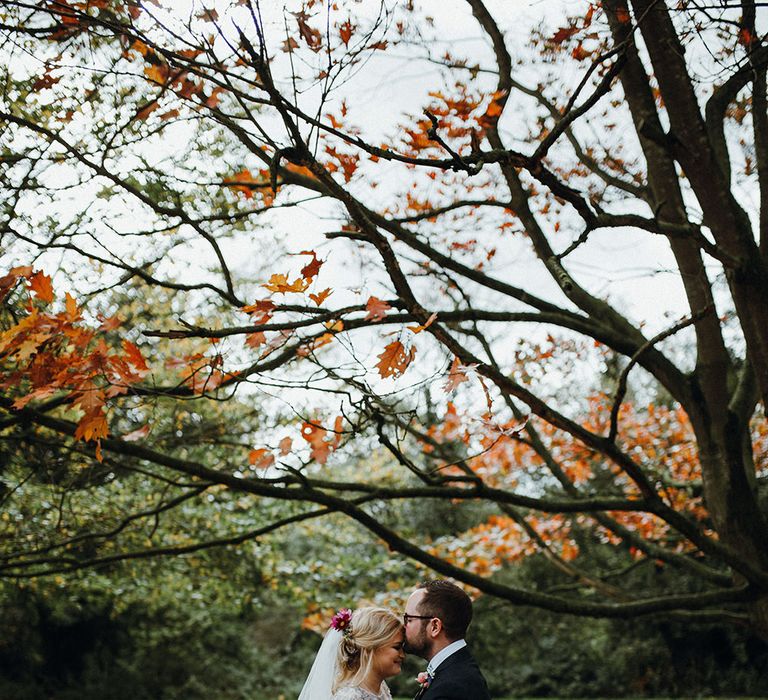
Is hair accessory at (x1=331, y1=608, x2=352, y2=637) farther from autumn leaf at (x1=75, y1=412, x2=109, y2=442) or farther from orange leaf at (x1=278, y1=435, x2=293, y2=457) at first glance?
autumn leaf at (x1=75, y1=412, x2=109, y2=442)

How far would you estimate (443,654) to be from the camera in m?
3.38

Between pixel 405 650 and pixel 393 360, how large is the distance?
→ 4.64 ft

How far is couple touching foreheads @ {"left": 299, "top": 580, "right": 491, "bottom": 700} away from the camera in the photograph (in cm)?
327

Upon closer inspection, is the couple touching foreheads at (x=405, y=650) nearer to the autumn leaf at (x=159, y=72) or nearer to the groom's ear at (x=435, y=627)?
the groom's ear at (x=435, y=627)

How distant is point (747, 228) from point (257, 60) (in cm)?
304

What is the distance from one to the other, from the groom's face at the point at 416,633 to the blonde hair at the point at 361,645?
0.30 m

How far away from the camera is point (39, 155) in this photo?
5.13m

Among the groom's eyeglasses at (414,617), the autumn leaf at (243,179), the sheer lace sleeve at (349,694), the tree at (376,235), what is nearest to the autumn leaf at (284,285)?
the tree at (376,235)

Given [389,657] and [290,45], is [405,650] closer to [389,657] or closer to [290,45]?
[389,657]

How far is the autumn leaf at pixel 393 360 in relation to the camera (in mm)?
3850

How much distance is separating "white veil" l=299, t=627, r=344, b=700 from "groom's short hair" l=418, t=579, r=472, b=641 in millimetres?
660

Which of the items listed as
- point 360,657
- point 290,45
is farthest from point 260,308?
point 360,657

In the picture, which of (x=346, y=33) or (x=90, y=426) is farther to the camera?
(x=346, y=33)

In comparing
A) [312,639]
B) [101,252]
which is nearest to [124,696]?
[312,639]
